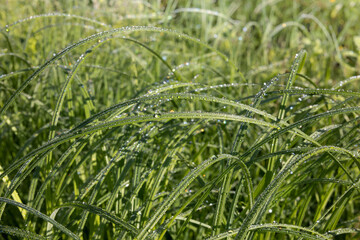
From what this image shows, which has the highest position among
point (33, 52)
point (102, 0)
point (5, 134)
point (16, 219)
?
point (102, 0)

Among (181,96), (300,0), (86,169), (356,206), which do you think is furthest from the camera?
(300,0)

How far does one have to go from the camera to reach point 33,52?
2.26 m

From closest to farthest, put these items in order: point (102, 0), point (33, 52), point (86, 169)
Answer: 1. point (86, 169)
2. point (33, 52)
3. point (102, 0)

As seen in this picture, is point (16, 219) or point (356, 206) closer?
point (16, 219)

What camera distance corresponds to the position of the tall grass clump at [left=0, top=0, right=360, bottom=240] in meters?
0.90

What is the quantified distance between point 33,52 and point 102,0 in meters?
0.74

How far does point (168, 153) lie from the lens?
3.50 feet

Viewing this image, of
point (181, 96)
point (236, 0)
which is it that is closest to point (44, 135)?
point (181, 96)

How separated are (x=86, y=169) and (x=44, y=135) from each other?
0.32 meters

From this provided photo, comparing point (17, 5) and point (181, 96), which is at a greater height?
point (17, 5)

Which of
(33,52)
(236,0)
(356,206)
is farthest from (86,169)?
(236,0)

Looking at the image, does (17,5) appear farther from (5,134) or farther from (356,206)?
(356,206)

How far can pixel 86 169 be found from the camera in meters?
1.34

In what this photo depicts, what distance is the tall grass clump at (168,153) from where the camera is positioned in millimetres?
902
